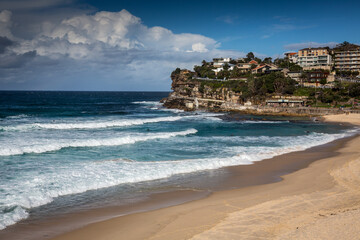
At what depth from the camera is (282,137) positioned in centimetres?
3159

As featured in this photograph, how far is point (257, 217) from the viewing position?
10.2 meters

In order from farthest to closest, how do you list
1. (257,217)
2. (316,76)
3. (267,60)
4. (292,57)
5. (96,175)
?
(267,60) → (292,57) → (316,76) → (96,175) → (257,217)

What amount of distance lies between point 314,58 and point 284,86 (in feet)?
98.7

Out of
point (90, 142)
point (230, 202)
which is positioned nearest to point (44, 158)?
point (90, 142)

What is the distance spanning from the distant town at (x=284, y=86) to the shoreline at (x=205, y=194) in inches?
1673

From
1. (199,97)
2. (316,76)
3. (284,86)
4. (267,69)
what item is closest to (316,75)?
(316,76)

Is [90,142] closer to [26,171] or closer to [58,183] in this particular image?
[26,171]

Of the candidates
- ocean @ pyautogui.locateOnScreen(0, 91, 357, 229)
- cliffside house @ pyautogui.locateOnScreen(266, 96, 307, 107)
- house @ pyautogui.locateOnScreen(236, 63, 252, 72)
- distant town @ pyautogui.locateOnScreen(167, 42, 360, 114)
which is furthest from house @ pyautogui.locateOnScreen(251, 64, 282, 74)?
ocean @ pyautogui.locateOnScreen(0, 91, 357, 229)

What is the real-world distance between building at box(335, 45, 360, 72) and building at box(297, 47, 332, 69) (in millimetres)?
3917

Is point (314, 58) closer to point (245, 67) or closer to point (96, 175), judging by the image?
point (245, 67)

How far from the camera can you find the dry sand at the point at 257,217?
8812 millimetres

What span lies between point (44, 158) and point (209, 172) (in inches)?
488

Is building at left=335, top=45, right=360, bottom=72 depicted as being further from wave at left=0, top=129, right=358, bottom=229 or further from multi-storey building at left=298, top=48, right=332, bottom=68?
wave at left=0, top=129, right=358, bottom=229

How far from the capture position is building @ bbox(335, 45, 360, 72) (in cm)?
9262
